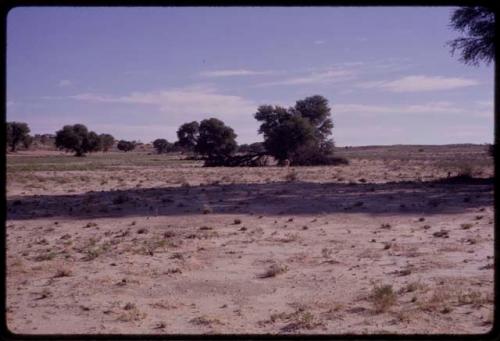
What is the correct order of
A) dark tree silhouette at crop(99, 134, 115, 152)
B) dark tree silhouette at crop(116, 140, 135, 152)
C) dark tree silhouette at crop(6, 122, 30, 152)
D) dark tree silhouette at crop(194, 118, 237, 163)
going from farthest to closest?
dark tree silhouette at crop(116, 140, 135, 152) → dark tree silhouette at crop(99, 134, 115, 152) → dark tree silhouette at crop(6, 122, 30, 152) → dark tree silhouette at crop(194, 118, 237, 163)

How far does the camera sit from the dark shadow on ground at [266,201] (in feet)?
53.7

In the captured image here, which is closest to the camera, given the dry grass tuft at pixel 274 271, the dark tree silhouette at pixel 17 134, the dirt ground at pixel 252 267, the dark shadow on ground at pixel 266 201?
the dirt ground at pixel 252 267

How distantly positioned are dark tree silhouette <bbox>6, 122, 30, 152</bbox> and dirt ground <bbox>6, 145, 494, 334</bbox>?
5870cm

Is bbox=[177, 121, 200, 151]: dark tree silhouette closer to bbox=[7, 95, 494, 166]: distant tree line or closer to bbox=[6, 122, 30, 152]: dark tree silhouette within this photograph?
bbox=[7, 95, 494, 166]: distant tree line

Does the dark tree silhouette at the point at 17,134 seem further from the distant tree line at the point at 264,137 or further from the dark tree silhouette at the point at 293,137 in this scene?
the dark tree silhouette at the point at 293,137

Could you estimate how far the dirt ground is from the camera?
6.34 meters

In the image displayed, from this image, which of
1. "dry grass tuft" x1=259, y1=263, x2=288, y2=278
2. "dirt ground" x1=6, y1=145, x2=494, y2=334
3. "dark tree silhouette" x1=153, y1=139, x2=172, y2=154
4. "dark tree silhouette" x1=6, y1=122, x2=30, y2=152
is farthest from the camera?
"dark tree silhouette" x1=153, y1=139, x2=172, y2=154

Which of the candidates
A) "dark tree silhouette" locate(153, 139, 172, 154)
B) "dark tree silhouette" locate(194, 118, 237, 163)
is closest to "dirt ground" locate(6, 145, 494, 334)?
"dark tree silhouette" locate(194, 118, 237, 163)

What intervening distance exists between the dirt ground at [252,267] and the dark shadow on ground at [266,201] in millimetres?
137

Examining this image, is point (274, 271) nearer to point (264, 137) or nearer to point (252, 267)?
point (252, 267)

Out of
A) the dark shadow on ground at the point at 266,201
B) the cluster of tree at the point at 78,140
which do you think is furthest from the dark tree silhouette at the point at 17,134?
the dark shadow on ground at the point at 266,201

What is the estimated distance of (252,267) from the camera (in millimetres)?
9211

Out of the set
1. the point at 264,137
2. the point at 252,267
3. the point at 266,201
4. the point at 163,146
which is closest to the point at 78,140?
the point at 264,137
